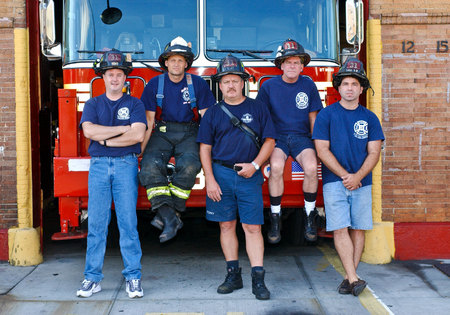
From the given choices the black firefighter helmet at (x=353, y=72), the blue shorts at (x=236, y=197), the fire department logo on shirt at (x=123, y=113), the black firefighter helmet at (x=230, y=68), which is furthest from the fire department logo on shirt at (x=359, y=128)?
the fire department logo on shirt at (x=123, y=113)

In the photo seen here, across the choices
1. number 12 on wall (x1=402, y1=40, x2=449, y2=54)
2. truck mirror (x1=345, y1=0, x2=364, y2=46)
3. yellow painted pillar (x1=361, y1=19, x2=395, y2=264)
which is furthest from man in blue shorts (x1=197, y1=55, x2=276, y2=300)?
number 12 on wall (x1=402, y1=40, x2=449, y2=54)

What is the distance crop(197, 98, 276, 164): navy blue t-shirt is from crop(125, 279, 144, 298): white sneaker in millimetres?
1271

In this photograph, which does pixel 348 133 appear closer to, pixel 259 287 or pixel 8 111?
pixel 259 287

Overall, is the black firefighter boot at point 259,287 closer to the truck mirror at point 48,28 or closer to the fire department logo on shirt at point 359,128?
the fire department logo on shirt at point 359,128

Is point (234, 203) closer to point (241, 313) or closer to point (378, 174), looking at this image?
point (241, 313)

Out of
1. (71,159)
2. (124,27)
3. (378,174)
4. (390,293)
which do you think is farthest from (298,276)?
(124,27)

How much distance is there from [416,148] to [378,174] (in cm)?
51

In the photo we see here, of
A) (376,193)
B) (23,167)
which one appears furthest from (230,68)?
(23,167)

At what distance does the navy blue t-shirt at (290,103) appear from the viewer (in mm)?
5031

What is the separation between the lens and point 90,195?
188 inches

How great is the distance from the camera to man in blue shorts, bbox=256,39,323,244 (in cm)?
493

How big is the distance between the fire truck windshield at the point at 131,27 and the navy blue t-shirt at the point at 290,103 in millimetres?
1046

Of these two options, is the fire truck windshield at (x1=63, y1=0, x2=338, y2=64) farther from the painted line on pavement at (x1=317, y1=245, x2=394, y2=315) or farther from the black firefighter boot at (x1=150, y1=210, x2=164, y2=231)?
the painted line on pavement at (x1=317, y1=245, x2=394, y2=315)

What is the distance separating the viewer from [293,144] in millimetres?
5031
